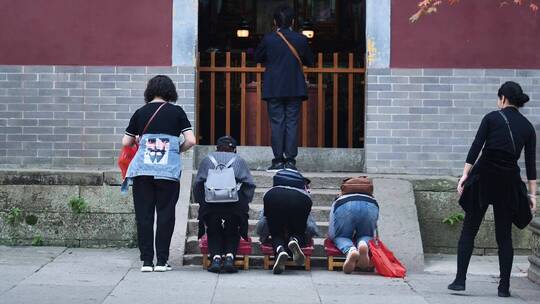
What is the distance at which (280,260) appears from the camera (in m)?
9.62

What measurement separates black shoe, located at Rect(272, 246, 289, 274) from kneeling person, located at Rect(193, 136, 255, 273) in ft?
1.37

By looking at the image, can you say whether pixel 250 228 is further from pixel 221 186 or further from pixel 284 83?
pixel 284 83

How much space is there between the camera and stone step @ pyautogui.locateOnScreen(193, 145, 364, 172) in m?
12.5

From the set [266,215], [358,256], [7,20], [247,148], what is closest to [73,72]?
[7,20]

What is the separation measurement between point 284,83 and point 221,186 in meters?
2.16

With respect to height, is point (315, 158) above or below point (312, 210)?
above

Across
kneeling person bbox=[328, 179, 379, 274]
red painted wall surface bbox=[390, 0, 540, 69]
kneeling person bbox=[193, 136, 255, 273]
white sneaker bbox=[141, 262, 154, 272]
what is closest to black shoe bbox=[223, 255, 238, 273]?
kneeling person bbox=[193, 136, 255, 273]

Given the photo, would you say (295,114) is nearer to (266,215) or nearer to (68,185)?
(266,215)

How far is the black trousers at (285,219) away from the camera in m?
9.79

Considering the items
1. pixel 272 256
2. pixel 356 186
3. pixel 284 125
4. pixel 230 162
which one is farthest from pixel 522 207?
pixel 284 125

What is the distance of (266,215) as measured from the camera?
32.4ft

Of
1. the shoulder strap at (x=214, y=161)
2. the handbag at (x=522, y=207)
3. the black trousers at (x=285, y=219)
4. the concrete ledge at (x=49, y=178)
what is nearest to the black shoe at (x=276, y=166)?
the black trousers at (x=285, y=219)

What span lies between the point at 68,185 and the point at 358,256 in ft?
12.0

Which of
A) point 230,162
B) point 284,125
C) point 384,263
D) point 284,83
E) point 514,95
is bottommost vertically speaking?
point 384,263
